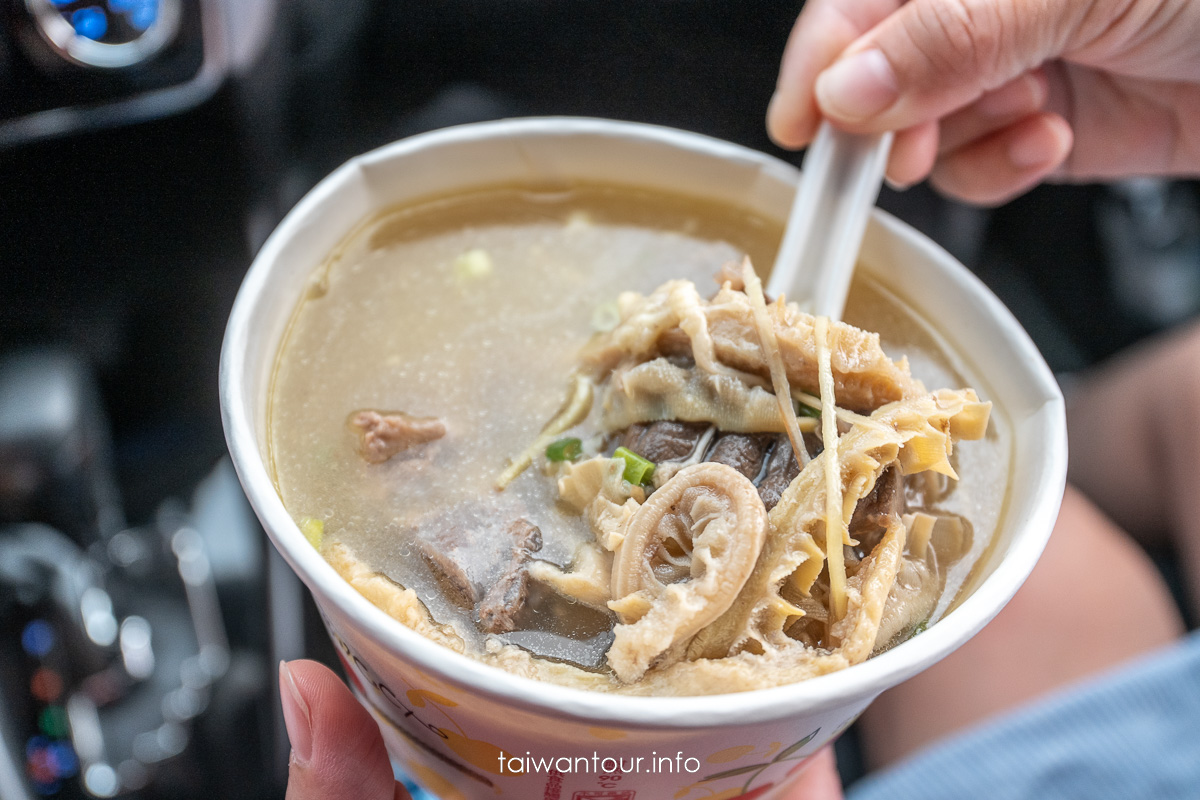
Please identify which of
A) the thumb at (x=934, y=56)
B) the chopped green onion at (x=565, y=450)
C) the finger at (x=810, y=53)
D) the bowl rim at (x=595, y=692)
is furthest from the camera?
the finger at (x=810, y=53)

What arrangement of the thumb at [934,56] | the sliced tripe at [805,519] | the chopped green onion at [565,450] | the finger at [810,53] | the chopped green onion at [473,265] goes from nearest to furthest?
the sliced tripe at [805,519], the chopped green onion at [565,450], the thumb at [934,56], the chopped green onion at [473,265], the finger at [810,53]

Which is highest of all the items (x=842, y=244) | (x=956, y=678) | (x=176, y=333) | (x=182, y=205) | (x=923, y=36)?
(x=923, y=36)

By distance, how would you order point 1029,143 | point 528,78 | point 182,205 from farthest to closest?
point 528,78
point 1029,143
point 182,205

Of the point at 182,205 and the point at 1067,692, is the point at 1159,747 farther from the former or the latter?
the point at 182,205

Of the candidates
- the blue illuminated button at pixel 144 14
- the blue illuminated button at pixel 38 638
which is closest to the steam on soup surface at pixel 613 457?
the blue illuminated button at pixel 144 14

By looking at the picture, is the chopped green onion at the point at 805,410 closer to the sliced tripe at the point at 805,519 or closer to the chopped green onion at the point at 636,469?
the sliced tripe at the point at 805,519

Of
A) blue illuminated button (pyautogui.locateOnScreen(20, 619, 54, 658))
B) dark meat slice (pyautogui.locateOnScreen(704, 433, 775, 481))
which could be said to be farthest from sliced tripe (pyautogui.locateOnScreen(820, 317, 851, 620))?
blue illuminated button (pyautogui.locateOnScreen(20, 619, 54, 658))

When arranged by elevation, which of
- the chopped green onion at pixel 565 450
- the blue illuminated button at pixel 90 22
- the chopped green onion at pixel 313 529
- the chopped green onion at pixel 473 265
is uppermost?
the blue illuminated button at pixel 90 22

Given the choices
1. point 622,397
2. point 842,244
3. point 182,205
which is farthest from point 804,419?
point 182,205
